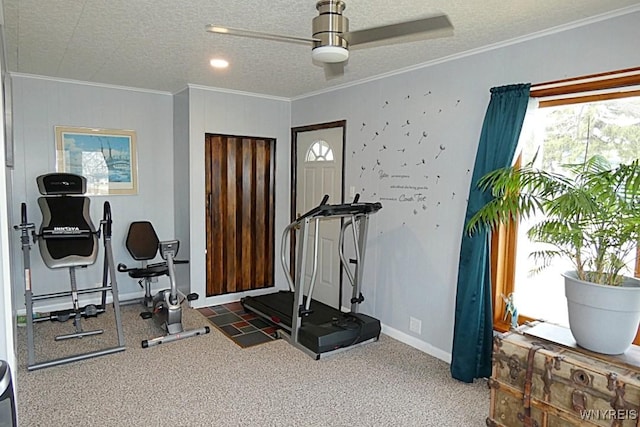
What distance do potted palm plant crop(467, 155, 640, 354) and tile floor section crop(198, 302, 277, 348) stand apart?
99.5 inches

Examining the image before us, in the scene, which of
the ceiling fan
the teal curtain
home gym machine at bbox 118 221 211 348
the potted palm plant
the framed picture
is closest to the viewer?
the ceiling fan

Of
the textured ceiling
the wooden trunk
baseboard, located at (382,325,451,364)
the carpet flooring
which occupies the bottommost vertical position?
the carpet flooring

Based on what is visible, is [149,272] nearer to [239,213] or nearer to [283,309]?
[239,213]

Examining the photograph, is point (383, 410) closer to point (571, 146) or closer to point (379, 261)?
point (379, 261)

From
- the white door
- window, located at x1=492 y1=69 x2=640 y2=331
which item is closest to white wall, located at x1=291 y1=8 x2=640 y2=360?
window, located at x1=492 y1=69 x2=640 y2=331

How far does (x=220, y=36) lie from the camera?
2.76 metres

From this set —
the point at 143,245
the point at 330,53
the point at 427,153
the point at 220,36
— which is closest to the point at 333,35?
the point at 330,53

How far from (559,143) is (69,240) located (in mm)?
4000

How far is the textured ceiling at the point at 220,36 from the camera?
2266mm

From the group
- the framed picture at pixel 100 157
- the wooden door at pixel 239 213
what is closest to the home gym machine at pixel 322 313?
the wooden door at pixel 239 213

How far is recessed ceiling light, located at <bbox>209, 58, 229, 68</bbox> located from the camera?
3381 millimetres

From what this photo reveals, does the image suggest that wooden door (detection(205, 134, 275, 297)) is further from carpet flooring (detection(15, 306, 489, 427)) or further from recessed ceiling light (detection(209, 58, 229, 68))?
carpet flooring (detection(15, 306, 489, 427))

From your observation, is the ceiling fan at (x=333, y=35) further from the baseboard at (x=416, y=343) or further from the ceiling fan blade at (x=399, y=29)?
the baseboard at (x=416, y=343)

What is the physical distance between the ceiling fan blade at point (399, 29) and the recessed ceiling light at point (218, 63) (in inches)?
68.9
